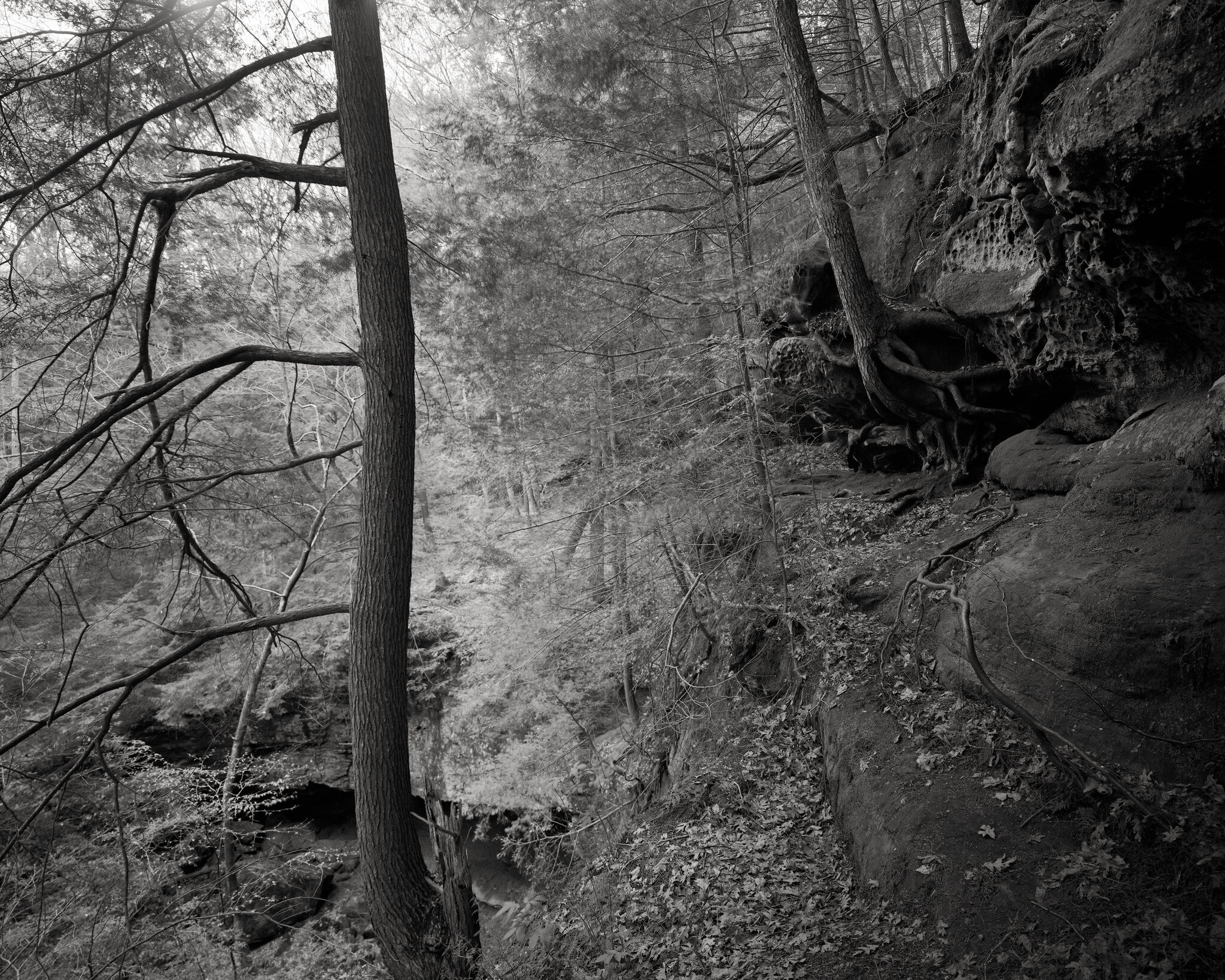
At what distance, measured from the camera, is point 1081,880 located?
349 cm

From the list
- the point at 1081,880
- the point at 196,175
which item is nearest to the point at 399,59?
the point at 196,175

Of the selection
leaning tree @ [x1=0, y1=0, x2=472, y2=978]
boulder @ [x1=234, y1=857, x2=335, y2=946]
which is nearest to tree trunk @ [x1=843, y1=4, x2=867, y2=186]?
leaning tree @ [x1=0, y1=0, x2=472, y2=978]

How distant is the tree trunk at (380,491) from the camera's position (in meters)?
3.88

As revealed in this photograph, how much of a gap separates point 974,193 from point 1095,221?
2177mm

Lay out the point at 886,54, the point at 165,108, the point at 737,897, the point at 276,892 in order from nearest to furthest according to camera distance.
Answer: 1. the point at 165,108
2. the point at 737,897
3. the point at 886,54
4. the point at 276,892

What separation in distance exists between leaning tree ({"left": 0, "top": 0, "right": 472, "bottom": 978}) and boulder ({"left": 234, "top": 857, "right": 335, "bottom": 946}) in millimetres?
8263

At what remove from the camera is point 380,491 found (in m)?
4.18

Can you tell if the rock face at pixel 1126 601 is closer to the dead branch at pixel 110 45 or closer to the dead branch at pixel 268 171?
the dead branch at pixel 268 171

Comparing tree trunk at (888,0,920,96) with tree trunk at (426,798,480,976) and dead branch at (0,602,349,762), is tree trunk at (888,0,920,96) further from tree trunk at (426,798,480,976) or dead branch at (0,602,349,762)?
tree trunk at (426,798,480,976)

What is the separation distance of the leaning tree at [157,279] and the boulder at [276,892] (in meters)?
8.26

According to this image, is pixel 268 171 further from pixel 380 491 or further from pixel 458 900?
pixel 458 900

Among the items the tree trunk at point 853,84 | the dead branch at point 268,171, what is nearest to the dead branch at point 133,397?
the dead branch at point 268,171

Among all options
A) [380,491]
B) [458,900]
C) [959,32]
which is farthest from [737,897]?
[959,32]

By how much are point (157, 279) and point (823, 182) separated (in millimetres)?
6377
